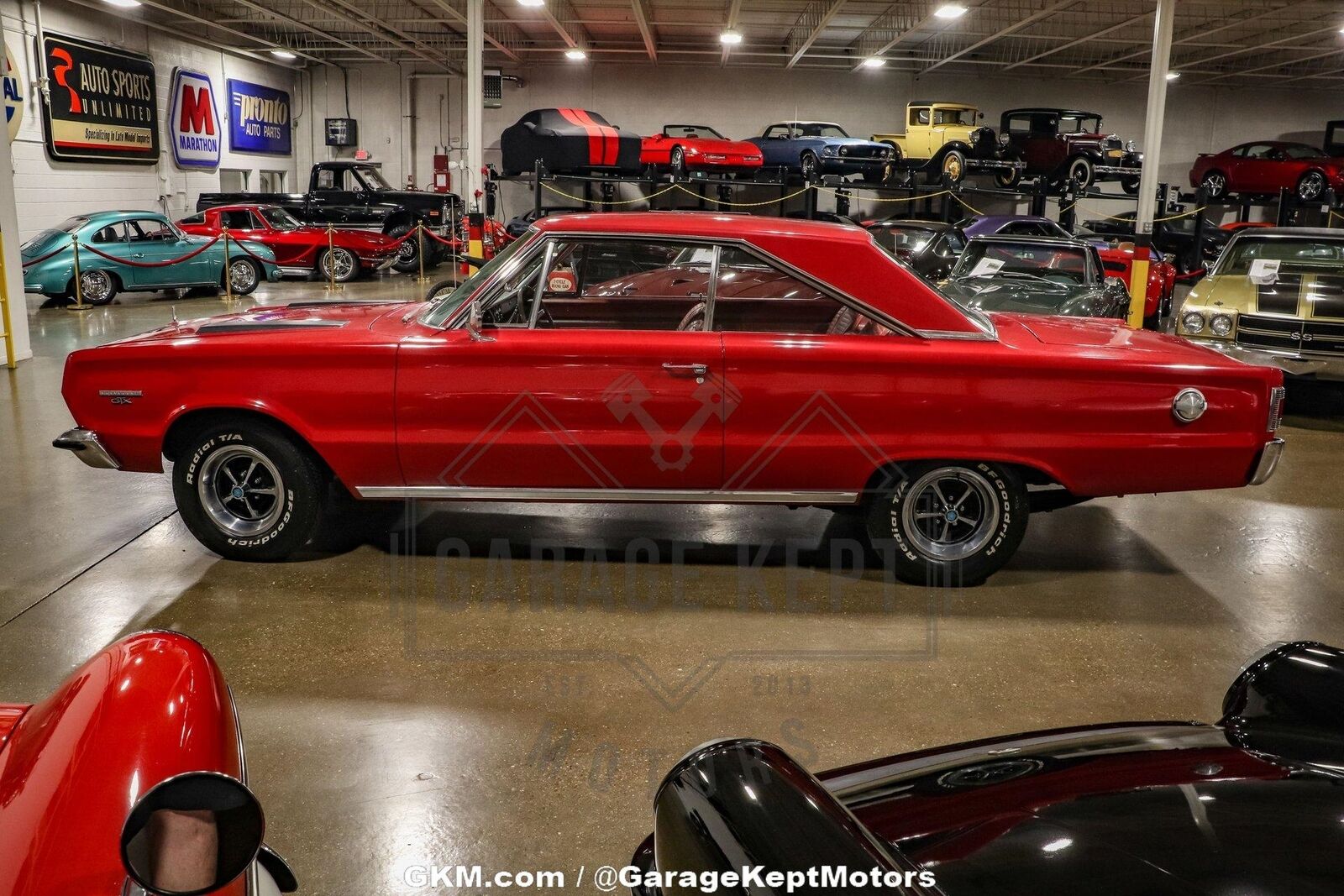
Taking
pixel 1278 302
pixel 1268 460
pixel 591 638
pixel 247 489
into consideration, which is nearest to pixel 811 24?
pixel 1278 302

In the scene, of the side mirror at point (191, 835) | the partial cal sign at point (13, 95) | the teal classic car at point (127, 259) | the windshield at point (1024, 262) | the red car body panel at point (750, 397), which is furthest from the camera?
the partial cal sign at point (13, 95)

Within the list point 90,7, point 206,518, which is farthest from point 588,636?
point 90,7

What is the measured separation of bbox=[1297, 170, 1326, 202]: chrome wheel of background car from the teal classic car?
2062 centimetres

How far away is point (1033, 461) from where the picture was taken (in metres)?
4.25

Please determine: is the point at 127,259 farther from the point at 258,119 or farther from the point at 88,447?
the point at 258,119

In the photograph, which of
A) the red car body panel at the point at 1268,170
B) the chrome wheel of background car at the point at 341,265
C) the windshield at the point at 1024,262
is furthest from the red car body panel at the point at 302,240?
the red car body panel at the point at 1268,170

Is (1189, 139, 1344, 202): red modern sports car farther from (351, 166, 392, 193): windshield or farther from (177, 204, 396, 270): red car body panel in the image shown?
(351, 166, 392, 193): windshield

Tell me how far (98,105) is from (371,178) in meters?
4.93

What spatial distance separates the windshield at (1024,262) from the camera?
955 centimetres

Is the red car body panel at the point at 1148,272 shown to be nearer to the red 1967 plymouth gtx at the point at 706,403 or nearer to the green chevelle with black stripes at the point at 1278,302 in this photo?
the green chevelle with black stripes at the point at 1278,302

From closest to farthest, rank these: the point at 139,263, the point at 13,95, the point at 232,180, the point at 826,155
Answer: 1. the point at 139,263
2. the point at 13,95
3. the point at 826,155
4. the point at 232,180

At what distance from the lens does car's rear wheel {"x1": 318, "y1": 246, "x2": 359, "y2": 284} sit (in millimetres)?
17344

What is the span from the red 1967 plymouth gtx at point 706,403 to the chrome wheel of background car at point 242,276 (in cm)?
1206

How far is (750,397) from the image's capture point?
4.22m
